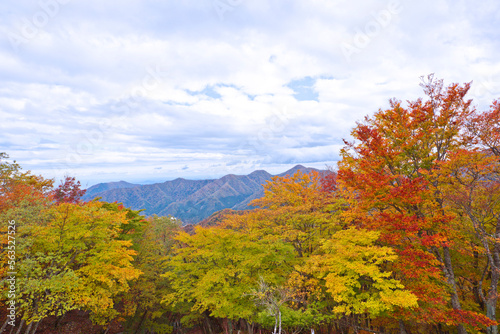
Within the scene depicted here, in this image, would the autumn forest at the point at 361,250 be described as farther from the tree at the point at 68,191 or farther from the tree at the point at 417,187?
the tree at the point at 68,191

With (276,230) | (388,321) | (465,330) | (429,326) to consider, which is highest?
(276,230)

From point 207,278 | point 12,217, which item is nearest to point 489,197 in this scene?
point 207,278

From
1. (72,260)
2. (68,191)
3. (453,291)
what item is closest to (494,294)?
(453,291)

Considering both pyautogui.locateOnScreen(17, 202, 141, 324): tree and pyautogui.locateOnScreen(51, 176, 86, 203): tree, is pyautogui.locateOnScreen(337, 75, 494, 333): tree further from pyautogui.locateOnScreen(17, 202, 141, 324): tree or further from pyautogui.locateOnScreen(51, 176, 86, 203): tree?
pyautogui.locateOnScreen(51, 176, 86, 203): tree

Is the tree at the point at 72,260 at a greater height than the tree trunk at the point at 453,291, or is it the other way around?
the tree at the point at 72,260

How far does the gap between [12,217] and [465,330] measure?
98.9 feet

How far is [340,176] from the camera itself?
18.6m

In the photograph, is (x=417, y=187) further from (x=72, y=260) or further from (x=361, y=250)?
(x=72, y=260)

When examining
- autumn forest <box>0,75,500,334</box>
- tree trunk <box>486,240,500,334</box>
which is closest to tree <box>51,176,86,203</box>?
autumn forest <box>0,75,500,334</box>

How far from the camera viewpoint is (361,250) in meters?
14.5

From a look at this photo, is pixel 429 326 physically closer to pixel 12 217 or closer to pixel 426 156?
pixel 426 156

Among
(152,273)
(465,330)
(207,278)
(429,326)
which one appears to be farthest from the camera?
(152,273)

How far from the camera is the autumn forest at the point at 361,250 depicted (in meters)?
13.7

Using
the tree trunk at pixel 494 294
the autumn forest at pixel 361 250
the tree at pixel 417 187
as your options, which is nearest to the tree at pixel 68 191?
Result: the autumn forest at pixel 361 250
